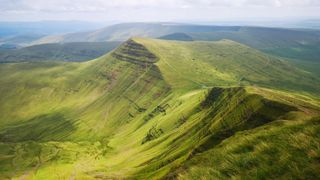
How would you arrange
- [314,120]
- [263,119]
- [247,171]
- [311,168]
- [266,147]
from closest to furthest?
1. [311,168]
2. [247,171]
3. [266,147]
4. [314,120]
5. [263,119]

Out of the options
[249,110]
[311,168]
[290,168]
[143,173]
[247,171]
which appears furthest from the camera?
[143,173]

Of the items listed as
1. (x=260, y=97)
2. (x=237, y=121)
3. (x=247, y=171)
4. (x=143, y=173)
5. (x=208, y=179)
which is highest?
(x=247, y=171)

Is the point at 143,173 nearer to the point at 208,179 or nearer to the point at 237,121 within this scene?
the point at 237,121

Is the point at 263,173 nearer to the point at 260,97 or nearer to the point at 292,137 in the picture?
the point at 292,137

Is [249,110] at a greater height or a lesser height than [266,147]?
Answer: lesser

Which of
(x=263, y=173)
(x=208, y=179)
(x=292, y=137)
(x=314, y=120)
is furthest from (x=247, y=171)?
(x=314, y=120)

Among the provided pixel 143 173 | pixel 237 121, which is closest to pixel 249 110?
pixel 237 121

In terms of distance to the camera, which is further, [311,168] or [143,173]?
[143,173]

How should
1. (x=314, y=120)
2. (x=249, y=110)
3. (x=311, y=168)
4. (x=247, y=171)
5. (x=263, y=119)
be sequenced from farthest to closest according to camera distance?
1. (x=249, y=110)
2. (x=263, y=119)
3. (x=314, y=120)
4. (x=247, y=171)
5. (x=311, y=168)

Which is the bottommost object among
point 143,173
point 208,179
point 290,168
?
point 143,173
